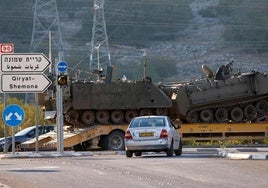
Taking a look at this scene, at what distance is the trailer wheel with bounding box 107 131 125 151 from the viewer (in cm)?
4153

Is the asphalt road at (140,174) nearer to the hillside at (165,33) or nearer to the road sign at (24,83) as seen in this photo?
the road sign at (24,83)

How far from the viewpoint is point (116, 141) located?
137 ft

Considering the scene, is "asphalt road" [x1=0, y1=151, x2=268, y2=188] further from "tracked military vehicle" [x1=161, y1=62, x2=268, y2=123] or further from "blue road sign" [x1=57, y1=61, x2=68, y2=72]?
"tracked military vehicle" [x1=161, y1=62, x2=268, y2=123]

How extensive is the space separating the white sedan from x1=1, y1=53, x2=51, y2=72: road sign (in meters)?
3.99

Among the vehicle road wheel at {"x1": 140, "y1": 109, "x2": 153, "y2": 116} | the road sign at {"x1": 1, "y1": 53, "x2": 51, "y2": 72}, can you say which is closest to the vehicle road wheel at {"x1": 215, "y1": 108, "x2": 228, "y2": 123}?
the vehicle road wheel at {"x1": 140, "y1": 109, "x2": 153, "y2": 116}

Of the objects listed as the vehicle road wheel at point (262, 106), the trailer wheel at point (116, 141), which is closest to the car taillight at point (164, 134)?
the trailer wheel at point (116, 141)

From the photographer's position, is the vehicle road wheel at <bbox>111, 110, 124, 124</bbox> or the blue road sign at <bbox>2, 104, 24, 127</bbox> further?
the vehicle road wheel at <bbox>111, 110, 124, 124</bbox>

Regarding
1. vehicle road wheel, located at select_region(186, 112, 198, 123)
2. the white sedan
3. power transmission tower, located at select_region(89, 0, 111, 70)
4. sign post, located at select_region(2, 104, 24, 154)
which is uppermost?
power transmission tower, located at select_region(89, 0, 111, 70)

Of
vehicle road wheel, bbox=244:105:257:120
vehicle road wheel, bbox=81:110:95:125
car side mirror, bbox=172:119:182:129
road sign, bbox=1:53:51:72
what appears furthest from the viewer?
vehicle road wheel, bbox=244:105:257:120

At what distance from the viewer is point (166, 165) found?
82.4 feet

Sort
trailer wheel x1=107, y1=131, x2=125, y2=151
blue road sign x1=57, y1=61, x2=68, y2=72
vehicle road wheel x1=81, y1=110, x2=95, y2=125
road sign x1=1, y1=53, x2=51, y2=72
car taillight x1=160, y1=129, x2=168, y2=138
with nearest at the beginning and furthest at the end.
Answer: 1. car taillight x1=160, y1=129, x2=168, y2=138
2. road sign x1=1, y1=53, x2=51, y2=72
3. blue road sign x1=57, y1=61, x2=68, y2=72
4. trailer wheel x1=107, y1=131, x2=125, y2=151
5. vehicle road wheel x1=81, y1=110, x2=95, y2=125

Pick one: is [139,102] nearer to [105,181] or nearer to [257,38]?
[105,181]

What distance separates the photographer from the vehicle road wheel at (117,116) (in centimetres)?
4306

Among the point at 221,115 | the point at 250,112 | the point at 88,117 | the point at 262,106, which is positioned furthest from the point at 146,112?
the point at 262,106
